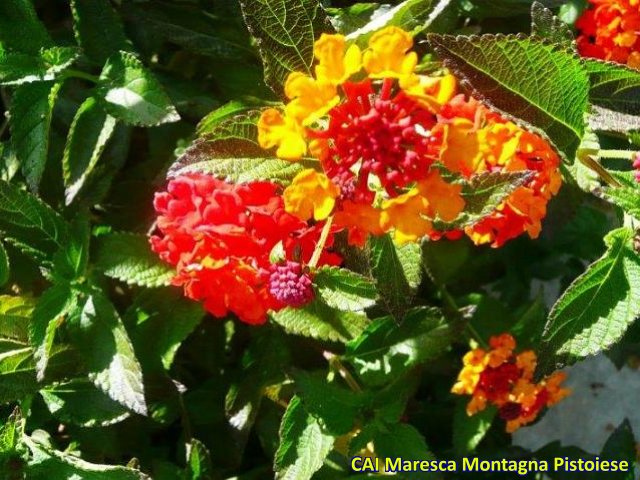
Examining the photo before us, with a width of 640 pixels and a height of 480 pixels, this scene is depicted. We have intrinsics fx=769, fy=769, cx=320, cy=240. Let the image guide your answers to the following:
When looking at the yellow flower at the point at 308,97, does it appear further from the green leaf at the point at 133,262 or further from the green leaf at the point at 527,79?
the green leaf at the point at 133,262

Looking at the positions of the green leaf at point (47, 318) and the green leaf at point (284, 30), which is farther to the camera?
the green leaf at point (47, 318)

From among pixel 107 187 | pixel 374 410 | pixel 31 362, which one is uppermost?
pixel 107 187

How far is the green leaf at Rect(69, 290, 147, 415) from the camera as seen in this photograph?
3.74 feet

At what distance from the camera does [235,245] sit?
102 centimetres

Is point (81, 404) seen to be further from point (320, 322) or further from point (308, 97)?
point (308, 97)

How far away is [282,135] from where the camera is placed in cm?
87

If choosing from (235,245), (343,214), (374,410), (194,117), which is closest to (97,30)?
(194,117)

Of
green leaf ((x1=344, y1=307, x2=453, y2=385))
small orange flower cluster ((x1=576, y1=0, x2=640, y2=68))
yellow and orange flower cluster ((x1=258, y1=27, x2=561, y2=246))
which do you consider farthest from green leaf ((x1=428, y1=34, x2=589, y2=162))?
green leaf ((x1=344, y1=307, x2=453, y2=385))

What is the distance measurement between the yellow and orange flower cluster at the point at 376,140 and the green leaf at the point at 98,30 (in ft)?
1.61

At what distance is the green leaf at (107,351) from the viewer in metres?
1.14

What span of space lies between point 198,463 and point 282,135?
26.6 inches

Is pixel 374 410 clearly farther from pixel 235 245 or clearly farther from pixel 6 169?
pixel 6 169

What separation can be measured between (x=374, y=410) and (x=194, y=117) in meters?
0.62

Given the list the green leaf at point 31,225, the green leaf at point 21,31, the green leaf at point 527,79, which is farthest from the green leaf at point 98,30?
the green leaf at point 527,79
